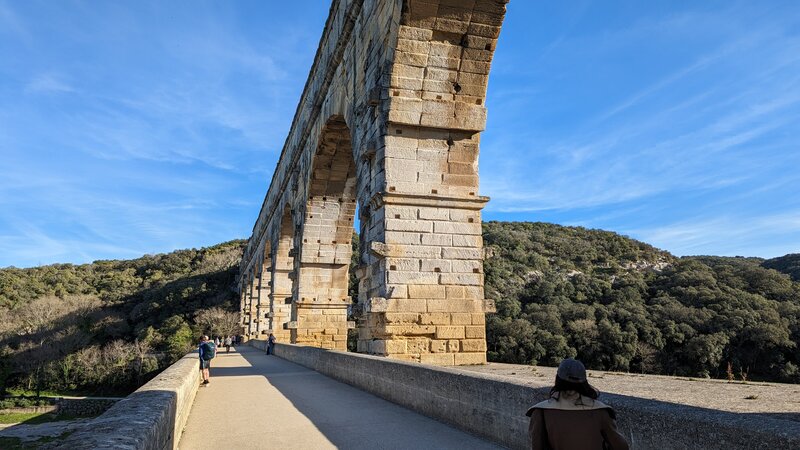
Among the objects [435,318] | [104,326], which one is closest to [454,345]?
[435,318]

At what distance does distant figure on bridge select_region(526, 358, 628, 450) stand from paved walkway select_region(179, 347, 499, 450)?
2110 mm

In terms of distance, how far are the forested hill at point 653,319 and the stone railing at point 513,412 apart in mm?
6418

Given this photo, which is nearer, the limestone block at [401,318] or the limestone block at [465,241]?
the limestone block at [401,318]

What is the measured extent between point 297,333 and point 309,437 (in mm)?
10378

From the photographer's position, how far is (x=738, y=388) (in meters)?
4.70

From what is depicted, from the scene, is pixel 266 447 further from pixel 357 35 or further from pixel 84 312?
pixel 84 312

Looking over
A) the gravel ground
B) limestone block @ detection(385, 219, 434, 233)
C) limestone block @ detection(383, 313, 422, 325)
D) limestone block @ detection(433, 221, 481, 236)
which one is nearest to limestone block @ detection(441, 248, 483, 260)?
limestone block @ detection(433, 221, 481, 236)

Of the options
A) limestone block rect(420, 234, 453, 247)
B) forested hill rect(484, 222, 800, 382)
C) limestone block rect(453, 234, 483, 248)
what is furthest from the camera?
forested hill rect(484, 222, 800, 382)

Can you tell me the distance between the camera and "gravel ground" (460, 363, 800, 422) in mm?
3436

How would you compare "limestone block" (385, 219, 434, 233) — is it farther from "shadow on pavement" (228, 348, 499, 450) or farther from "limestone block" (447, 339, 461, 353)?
"shadow on pavement" (228, 348, 499, 450)

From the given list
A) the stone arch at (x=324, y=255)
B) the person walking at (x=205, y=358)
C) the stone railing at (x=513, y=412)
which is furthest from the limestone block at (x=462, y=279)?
the stone arch at (x=324, y=255)

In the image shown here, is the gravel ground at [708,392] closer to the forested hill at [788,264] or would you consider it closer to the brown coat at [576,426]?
the brown coat at [576,426]

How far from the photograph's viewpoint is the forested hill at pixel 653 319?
15828 mm

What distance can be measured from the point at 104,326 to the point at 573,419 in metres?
45.0
